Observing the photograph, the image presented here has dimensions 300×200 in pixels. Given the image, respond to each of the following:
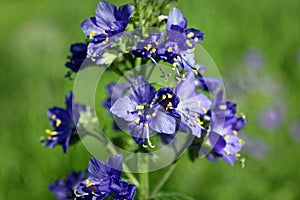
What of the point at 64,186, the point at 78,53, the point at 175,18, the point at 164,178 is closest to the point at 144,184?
the point at 164,178

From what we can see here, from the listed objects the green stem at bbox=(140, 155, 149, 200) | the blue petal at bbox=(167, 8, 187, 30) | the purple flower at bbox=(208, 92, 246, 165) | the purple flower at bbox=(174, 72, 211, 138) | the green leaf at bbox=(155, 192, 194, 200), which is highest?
the blue petal at bbox=(167, 8, 187, 30)

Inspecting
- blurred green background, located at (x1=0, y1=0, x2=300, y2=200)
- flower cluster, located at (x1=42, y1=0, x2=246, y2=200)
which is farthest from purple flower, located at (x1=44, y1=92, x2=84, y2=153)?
blurred green background, located at (x1=0, y1=0, x2=300, y2=200)

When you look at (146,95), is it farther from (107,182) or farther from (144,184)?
(144,184)

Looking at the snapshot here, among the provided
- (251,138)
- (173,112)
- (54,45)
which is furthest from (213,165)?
(54,45)

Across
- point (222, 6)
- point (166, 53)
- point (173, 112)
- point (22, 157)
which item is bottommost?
point (22, 157)

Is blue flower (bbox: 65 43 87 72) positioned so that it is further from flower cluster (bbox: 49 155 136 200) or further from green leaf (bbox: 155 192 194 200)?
green leaf (bbox: 155 192 194 200)

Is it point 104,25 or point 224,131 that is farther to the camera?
point 224,131

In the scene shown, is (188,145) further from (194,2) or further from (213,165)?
(194,2)
